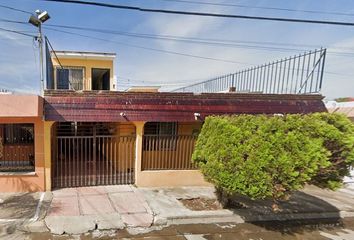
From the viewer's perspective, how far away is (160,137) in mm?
9227

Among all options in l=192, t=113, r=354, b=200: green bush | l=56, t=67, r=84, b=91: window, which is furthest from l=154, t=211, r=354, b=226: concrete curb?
l=56, t=67, r=84, b=91: window

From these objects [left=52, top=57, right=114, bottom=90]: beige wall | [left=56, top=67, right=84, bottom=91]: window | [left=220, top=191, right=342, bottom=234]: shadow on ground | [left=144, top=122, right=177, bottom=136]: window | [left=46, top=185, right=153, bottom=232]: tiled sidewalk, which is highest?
[left=52, top=57, right=114, bottom=90]: beige wall

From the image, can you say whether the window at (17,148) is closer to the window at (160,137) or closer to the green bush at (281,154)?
the window at (160,137)

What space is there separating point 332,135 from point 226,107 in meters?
3.89

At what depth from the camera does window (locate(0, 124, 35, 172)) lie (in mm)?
8352

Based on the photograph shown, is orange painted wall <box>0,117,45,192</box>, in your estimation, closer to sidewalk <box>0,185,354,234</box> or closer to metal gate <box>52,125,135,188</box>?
sidewalk <box>0,185,354,234</box>

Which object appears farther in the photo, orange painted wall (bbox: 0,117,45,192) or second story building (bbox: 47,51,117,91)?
second story building (bbox: 47,51,117,91)

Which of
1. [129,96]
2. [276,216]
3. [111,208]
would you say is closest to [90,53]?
[129,96]

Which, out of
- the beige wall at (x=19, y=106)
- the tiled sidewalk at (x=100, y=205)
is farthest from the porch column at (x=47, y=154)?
the beige wall at (x=19, y=106)

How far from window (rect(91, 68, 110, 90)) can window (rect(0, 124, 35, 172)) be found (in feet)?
20.2

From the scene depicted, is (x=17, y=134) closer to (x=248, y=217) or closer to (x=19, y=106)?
(x=19, y=106)

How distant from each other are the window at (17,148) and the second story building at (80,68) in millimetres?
4903

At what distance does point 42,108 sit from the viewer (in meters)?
7.40

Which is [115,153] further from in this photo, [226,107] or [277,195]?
[277,195]
